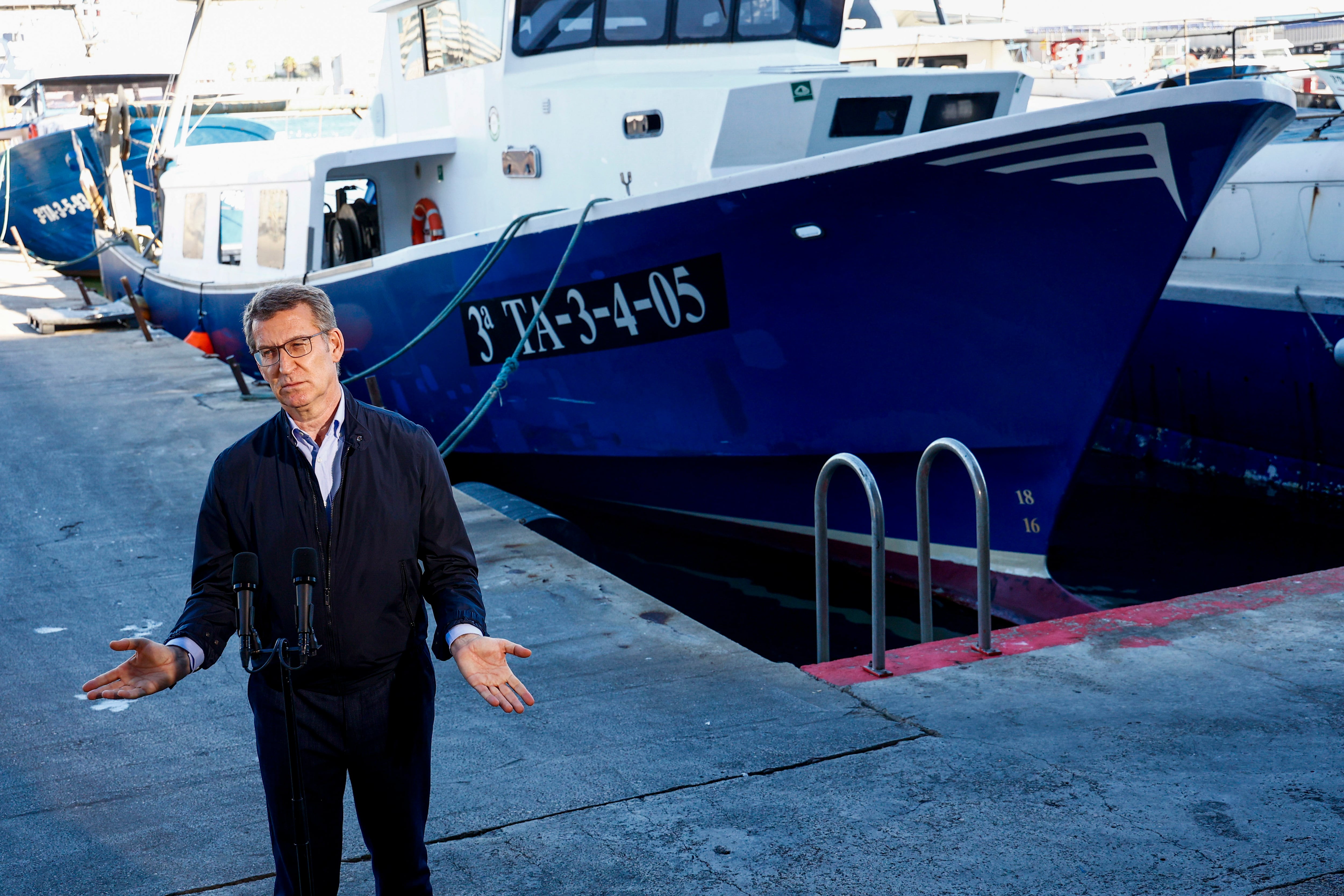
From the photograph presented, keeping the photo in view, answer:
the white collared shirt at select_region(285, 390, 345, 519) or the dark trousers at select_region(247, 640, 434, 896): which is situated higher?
the white collared shirt at select_region(285, 390, 345, 519)

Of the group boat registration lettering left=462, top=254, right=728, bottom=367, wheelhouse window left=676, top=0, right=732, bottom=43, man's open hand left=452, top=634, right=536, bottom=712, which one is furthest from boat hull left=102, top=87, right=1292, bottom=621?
man's open hand left=452, top=634, right=536, bottom=712

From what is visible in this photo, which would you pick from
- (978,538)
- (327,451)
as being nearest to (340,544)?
(327,451)

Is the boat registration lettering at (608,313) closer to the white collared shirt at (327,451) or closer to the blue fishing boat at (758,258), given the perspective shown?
the blue fishing boat at (758,258)

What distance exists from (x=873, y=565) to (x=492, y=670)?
2673 mm

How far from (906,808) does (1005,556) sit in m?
4.43

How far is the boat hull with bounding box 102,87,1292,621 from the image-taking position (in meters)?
6.47

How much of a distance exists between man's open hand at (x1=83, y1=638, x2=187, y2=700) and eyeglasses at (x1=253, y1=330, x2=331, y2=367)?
2.04ft

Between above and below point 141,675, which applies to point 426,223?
above

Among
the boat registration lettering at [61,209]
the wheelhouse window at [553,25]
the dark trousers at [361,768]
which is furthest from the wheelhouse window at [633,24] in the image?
the boat registration lettering at [61,209]

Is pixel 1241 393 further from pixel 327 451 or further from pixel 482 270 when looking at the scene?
pixel 327 451

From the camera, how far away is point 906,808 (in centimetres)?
376

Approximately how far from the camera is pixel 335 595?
2717 millimetres

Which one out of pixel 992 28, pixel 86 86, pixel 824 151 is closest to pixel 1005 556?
pixel 824 151

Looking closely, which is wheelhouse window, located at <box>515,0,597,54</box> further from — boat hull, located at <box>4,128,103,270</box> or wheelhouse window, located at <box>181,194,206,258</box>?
boat hull, located at <box>4,128,103,270</box>
